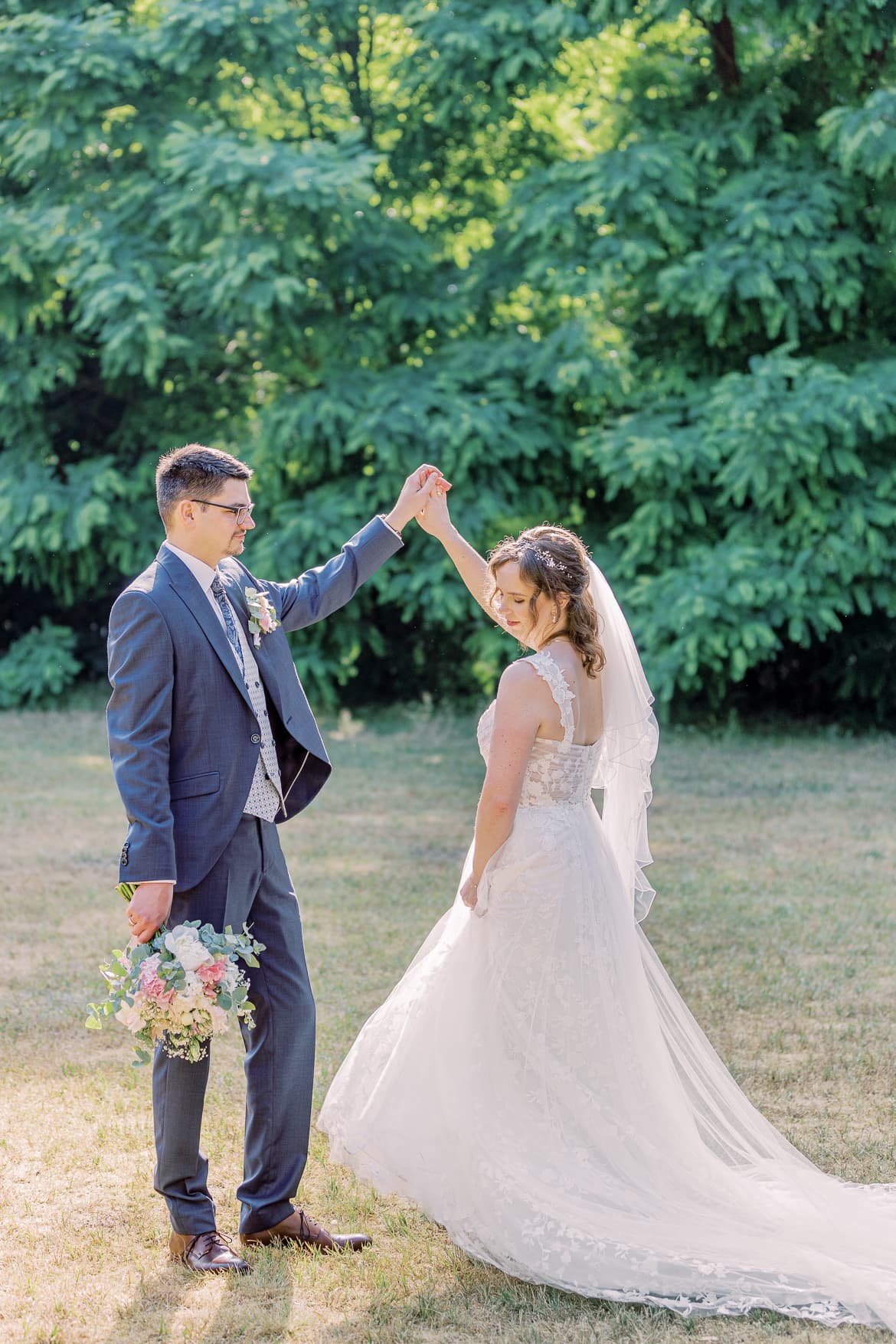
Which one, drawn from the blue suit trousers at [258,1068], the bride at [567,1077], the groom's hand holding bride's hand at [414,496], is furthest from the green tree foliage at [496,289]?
the blue suit trousers at [258,1068]

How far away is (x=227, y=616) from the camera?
3641 millimetres

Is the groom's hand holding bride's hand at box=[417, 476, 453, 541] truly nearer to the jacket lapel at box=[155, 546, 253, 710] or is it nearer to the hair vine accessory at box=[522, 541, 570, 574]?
the hair vine accessory at box=[522, 541, 570, 574]

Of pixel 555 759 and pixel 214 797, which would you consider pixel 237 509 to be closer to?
pixel 214 797

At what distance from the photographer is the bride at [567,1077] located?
3.36 metres

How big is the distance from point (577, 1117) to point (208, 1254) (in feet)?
3.28

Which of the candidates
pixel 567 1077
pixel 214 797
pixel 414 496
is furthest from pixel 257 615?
pixel 567 1077

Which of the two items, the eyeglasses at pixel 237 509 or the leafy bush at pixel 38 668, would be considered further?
the leafy bush at pixel 38 668

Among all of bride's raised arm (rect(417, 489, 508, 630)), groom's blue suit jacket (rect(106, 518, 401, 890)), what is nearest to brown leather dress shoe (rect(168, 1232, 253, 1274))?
groom's blue suit jacket (rect(106, 518, 401, 890))

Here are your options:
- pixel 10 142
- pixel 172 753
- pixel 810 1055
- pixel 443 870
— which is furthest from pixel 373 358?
pixel 172 753

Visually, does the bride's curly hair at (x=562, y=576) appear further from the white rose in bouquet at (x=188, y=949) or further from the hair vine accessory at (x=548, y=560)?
the white rose in bouquet at (x=188, y=949)

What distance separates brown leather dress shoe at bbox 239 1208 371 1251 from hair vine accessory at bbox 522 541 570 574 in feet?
5.95

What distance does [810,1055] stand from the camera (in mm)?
5160

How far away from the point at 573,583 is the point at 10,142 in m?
11.8

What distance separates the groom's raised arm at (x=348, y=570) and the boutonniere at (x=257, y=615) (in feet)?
0.79
